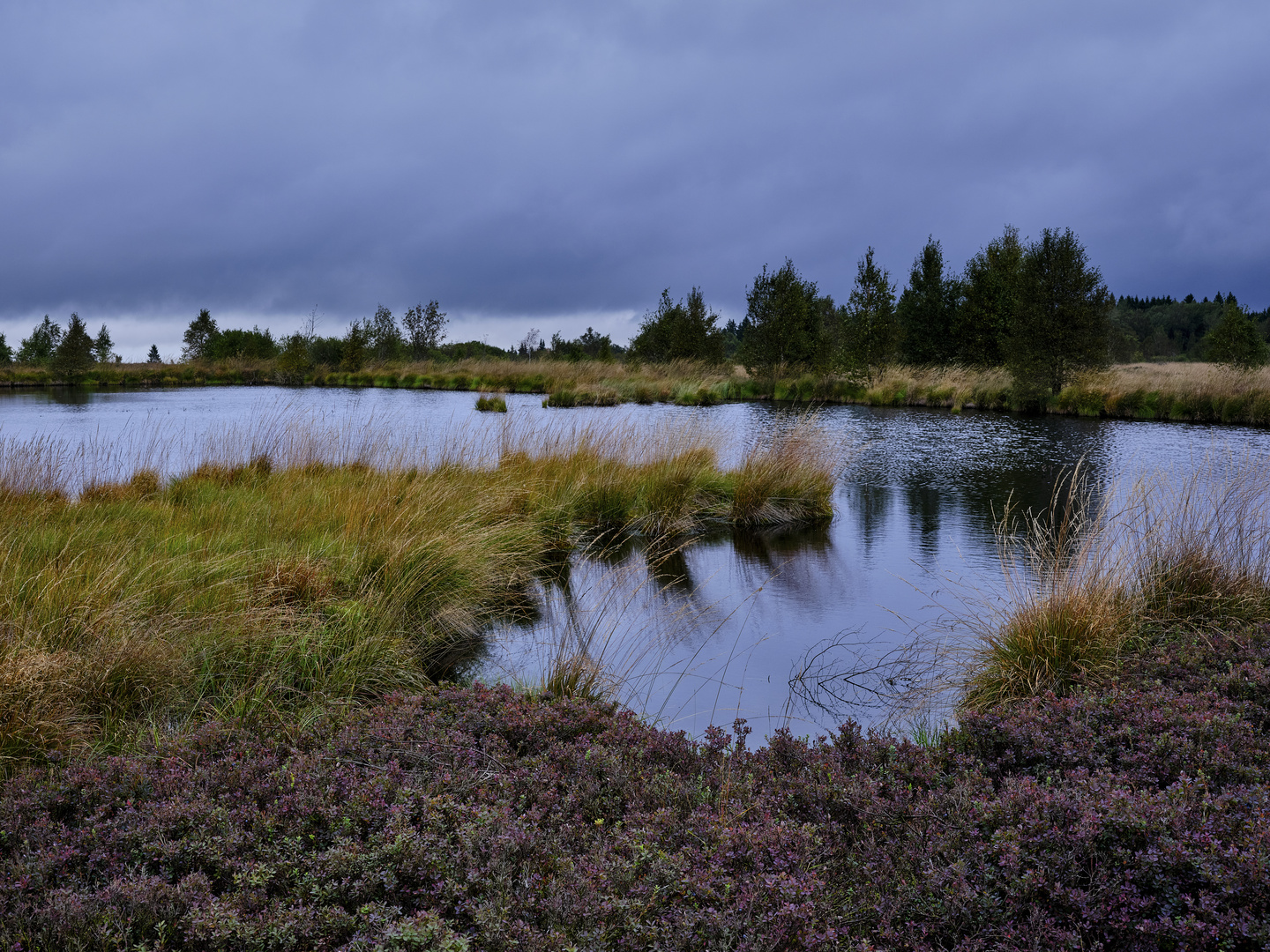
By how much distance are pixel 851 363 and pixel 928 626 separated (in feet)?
81.5

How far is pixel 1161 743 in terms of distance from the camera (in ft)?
8.12

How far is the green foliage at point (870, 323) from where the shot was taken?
2856 cm

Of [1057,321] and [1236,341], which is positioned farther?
[1236,341]

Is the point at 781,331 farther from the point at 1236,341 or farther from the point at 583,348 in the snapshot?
the point at 583,348

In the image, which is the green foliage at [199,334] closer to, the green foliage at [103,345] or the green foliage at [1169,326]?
the green foliage at [103,345]

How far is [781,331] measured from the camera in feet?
104

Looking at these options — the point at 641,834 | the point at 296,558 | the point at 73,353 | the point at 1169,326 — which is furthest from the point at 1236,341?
the point at 1169,326

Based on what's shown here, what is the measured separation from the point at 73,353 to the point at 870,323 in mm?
35251

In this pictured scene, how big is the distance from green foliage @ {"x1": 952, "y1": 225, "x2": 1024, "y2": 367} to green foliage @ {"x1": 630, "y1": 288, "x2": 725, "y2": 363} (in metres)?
11.8

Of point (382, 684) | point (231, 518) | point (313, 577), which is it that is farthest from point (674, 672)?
point (231, 518)

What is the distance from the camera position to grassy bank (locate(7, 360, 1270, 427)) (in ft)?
64.3

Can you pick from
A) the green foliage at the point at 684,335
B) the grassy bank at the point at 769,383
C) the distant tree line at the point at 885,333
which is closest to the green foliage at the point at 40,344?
the distant tree line at the point at 885,333

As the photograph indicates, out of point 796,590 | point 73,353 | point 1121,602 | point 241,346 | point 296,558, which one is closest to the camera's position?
point 1121,602

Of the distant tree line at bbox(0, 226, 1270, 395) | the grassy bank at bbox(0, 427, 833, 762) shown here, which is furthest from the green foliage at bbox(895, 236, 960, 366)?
the grassy bank at bbox(0, 427, 833, 762)
